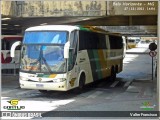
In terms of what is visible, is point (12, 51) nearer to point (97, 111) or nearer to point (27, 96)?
point (27, 96)

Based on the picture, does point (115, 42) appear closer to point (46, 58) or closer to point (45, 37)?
point (46, 58)

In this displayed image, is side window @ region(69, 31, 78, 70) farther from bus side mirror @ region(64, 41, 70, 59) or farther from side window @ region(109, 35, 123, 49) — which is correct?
side window @ region(109, 35, 123, 49)

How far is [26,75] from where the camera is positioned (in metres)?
15.5

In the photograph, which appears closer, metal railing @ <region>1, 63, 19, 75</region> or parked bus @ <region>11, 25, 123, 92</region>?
parked bus @ <region>11, 25, 123, 92</region>

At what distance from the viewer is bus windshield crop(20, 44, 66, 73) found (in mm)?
15352

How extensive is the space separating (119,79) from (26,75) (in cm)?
911

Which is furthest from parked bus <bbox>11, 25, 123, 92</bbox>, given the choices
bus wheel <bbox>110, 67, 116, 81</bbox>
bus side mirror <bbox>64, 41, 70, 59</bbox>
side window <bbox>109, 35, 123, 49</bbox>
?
bus wheel <bbox>110, 67, 116, 81</bbox>

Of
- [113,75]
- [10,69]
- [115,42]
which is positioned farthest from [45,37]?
[113,75]

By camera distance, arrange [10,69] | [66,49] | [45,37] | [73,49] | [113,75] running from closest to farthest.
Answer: [45,37] → [66,49] → [73,49] → [10,69] → [113,75]

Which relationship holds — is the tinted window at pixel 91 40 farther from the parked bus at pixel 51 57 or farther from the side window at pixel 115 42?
the side window at pixel 115 42

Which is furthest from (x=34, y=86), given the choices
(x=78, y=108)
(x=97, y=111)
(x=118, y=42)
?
(x=118, y=42)

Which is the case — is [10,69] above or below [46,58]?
below

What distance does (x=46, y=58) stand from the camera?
15.4 metres

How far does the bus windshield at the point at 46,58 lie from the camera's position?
1535 centimetres
